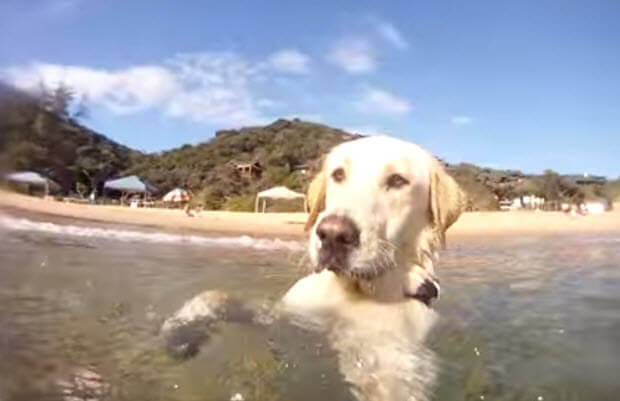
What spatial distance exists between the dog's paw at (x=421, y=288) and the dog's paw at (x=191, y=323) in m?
0.48

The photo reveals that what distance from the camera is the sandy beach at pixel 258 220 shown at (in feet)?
5.26

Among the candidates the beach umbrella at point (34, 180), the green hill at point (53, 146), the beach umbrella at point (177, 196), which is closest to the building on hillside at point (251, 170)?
the beach umbrella at point (177, 196)

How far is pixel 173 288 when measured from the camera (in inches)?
68.2

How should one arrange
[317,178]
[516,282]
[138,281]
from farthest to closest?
[516,282], [317,178], [138,281]

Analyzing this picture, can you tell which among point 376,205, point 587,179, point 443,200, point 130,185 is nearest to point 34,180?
point 130,185

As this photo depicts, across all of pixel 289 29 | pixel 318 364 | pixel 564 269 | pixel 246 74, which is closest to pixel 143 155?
pixel 246 74

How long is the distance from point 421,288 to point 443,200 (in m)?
0.23

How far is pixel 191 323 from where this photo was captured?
1749 mm

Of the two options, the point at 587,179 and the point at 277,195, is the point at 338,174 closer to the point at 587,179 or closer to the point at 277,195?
the point at 277,195

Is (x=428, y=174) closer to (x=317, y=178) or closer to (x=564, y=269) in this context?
(x=317, y=178)

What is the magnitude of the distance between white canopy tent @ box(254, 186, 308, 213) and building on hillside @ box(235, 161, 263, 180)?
40 mm

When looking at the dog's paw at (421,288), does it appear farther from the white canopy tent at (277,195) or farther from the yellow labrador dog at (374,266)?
the white canopy tent at (277,195)

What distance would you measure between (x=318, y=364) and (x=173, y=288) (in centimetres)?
36

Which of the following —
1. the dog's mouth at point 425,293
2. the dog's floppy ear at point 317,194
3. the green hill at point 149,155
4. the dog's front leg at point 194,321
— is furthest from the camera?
the dog's mouth at point 425,293
